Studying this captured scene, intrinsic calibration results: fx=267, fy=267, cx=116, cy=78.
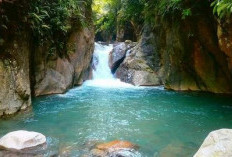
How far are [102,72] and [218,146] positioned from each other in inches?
598

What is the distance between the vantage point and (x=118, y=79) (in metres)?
17.6

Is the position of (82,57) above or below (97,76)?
above

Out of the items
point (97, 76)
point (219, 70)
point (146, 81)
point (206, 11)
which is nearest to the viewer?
point (206, 11)

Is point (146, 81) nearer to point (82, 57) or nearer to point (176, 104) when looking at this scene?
point (82, 57)

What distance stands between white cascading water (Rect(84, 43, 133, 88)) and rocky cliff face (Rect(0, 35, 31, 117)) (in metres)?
7.28

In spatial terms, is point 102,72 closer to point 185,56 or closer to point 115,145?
point 185,56

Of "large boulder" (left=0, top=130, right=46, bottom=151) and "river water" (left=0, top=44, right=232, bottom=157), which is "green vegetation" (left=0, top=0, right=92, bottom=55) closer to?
"river water" (left=0, top=44, right=232, bottom=157)

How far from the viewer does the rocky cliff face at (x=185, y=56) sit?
1167 cm

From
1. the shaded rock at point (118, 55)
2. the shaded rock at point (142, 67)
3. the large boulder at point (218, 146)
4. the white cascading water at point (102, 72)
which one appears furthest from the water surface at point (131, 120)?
the shaded rock at point (118, 55)

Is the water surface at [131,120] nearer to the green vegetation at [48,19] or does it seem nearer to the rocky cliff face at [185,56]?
the rocky cliff face at [185,56]

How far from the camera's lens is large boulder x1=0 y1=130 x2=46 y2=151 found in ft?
17.1

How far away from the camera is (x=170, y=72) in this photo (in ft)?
48.4

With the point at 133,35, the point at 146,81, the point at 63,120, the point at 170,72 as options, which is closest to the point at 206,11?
the point at 170,72

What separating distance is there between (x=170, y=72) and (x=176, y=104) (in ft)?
14.6
